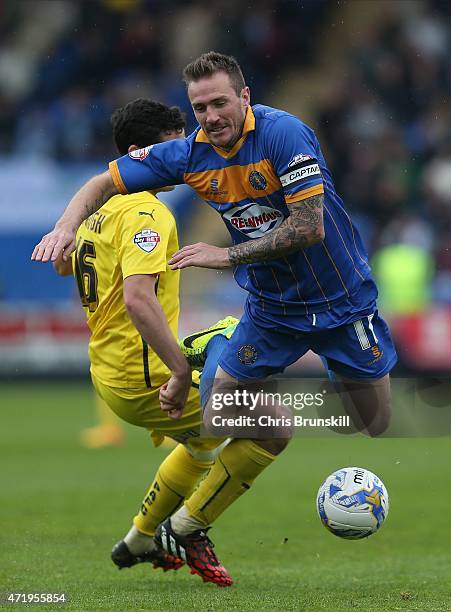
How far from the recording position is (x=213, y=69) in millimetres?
4934

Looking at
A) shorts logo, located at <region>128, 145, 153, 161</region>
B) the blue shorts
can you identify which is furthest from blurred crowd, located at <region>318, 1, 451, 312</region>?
shorts logo, located at <region>128, 145, 153, 161</region>

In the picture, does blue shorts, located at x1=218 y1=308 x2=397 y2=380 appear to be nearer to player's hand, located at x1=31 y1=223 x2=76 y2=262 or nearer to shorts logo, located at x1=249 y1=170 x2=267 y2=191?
shorts logo, located at x1=249 y1=170 x2=267 y2=191

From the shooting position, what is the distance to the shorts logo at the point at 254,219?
514 centimetres

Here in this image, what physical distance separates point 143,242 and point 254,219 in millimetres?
598

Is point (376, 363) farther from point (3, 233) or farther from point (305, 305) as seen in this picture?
point (3, 233)

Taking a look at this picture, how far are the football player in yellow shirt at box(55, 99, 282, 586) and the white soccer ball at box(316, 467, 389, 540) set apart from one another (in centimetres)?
35

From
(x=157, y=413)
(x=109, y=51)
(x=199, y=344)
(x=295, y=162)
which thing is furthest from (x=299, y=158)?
(x=109, y=51)

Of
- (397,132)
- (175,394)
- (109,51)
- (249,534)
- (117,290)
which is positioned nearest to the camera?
(175,394)

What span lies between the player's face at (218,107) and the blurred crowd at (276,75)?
10786 millimetres

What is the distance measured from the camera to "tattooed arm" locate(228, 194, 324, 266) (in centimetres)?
488

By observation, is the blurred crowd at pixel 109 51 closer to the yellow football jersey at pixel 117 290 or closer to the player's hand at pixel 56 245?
the yellow football jersey at pixel 117 290

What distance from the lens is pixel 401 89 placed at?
57.4ft

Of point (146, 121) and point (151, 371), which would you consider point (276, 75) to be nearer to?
point (146, 121)

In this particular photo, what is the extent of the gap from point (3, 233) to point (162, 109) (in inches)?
449
